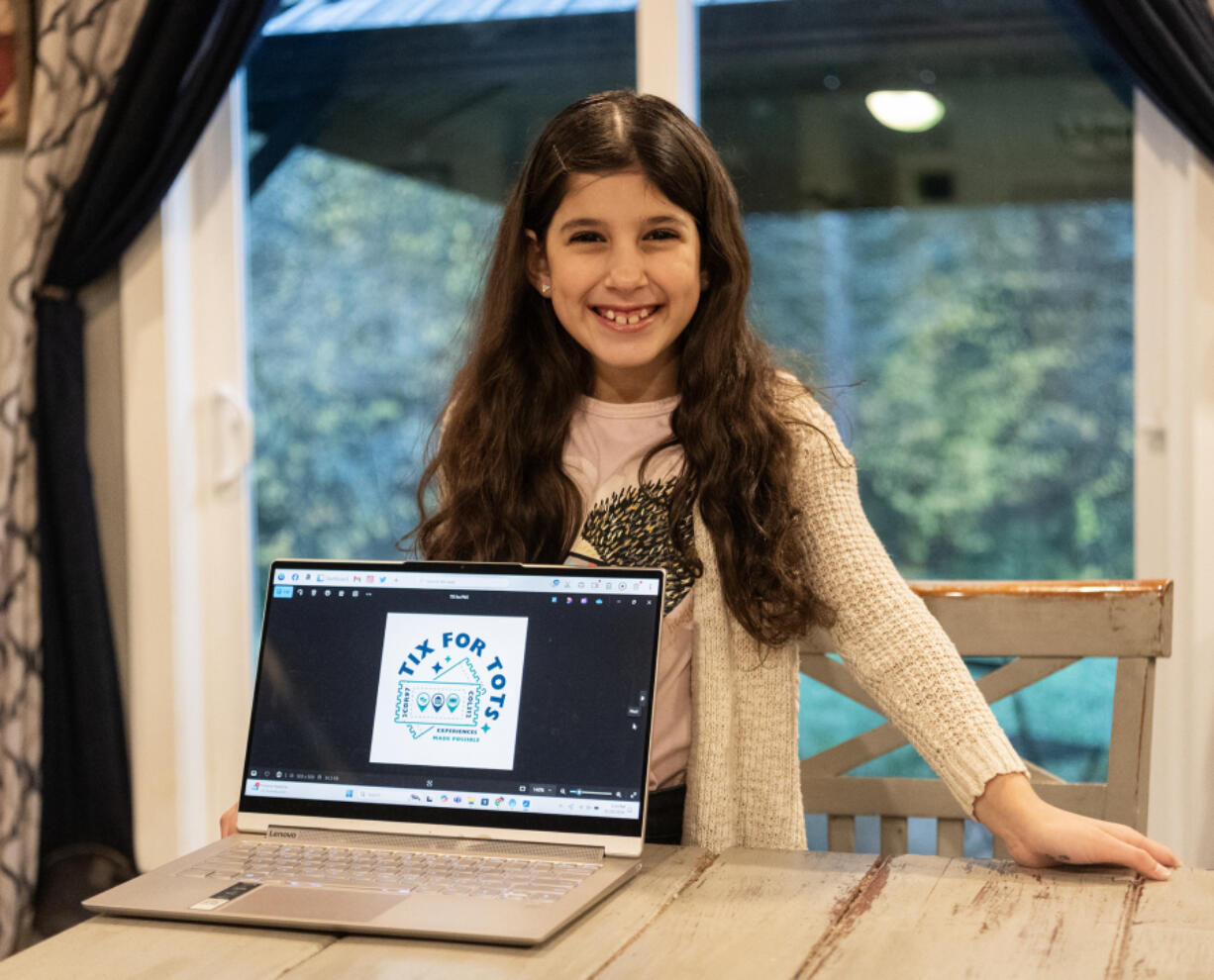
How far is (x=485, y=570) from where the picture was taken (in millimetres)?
1075

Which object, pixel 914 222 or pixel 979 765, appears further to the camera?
pixel 914 222

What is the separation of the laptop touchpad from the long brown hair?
1.55 ft

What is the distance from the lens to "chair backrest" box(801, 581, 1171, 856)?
1263 millimetres

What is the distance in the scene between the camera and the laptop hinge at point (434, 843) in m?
0.99

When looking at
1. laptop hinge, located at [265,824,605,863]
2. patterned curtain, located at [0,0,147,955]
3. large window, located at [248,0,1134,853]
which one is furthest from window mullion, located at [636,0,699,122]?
laptop hinge, located at [265,824,605,863]

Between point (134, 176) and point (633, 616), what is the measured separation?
1.88m

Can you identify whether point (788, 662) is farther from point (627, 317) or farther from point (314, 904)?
point (314, 904)

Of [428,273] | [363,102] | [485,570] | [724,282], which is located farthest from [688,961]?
[363,102]

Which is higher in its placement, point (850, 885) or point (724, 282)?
point (724, 282)

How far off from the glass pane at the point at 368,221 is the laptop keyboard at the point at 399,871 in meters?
1.63

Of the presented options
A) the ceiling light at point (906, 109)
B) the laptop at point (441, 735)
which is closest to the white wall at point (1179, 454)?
the ceiling light at point (906, 109)

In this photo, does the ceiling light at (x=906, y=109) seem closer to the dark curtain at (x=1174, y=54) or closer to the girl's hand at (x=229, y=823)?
the dark curtain at (x=1174, y=54)

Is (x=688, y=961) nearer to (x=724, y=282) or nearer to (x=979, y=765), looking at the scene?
(x=979, y=765)

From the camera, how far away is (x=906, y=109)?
2398 millimetres
